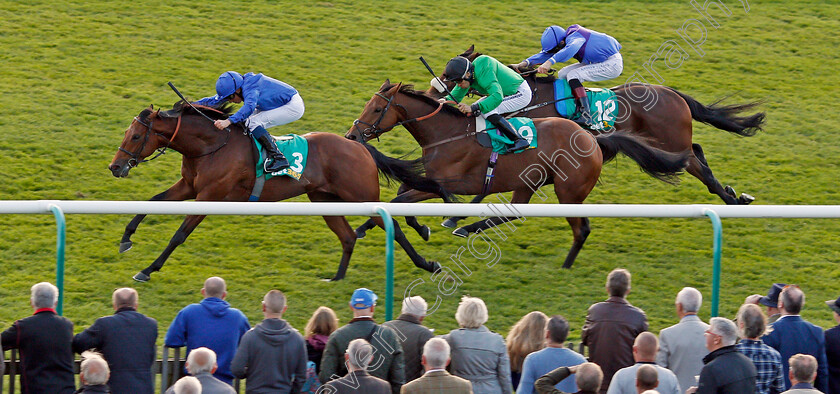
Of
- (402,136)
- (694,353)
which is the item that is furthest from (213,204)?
(402,136)

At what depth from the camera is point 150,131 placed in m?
7.26

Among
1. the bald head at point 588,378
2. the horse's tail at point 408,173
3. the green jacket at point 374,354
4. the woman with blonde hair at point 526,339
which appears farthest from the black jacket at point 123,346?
the horse's tail at point 408,173

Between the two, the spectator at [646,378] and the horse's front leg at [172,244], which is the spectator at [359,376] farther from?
the horse's front leg at [172,244]

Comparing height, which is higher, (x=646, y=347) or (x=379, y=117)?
(x=646, y=347)

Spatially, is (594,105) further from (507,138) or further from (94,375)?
(94,375)

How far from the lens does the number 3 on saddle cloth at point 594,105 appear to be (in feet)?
28.9

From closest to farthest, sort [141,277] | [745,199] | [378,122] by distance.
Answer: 1. [141,277]
2. [378,122]
3. [745,199]

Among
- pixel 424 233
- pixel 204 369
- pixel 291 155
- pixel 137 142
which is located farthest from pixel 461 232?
pixel 204 369

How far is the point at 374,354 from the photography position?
14.1 feet

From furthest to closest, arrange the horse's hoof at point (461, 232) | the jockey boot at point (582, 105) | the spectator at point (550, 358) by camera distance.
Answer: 1. the jockey boot at point (582, 105)
2. the horse's hoof at point (461, 232)
3. the spectator at point (550, 358)

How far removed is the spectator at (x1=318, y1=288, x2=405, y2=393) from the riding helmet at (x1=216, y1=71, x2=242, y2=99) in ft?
11.0

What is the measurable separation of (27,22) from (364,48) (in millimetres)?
4307

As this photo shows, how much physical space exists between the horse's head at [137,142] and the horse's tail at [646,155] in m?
3.40

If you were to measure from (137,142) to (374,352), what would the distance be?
142 inches
